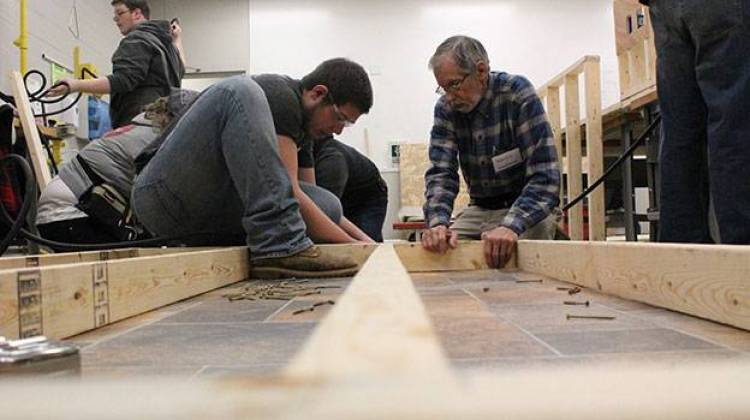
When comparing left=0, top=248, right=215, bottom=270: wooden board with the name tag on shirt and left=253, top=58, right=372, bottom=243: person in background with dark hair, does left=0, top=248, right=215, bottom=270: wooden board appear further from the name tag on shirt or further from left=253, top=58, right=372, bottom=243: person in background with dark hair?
the name tag on shirt

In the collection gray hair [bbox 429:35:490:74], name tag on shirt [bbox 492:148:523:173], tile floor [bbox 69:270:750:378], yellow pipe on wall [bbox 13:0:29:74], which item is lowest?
tile floor [bbox 69:270:750:378]

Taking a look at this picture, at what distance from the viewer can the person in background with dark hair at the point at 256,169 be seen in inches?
77.5

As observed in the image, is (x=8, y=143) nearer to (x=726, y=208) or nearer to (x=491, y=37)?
(x=726, y=208)

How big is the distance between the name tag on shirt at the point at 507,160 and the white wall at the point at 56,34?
3.88m

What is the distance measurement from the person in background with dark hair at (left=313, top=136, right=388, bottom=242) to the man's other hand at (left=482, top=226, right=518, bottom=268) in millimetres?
1112

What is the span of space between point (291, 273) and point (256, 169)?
1.20 ft

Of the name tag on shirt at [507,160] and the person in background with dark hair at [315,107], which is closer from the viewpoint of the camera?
the person in background with dark hair at [315,107]

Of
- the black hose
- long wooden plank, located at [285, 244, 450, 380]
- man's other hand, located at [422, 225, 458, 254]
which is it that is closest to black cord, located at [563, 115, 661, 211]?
man's other hand, located at [422, 225, 458, 254]

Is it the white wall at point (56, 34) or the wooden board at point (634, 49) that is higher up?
the white wall at point (56, 34)

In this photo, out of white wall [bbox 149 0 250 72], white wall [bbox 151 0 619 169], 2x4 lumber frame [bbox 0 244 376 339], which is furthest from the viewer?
white wall [bbox 151 0 619 169]

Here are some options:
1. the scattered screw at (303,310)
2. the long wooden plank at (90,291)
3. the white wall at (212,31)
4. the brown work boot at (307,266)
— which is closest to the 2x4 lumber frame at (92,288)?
the long wooden plank at (90,291)

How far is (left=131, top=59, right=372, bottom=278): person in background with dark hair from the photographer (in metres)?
1.97

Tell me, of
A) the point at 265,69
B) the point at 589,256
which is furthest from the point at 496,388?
the point at 265,69

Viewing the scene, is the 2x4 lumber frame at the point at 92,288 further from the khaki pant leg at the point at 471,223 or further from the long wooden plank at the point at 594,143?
the long wooden plank at the point at 594,143
